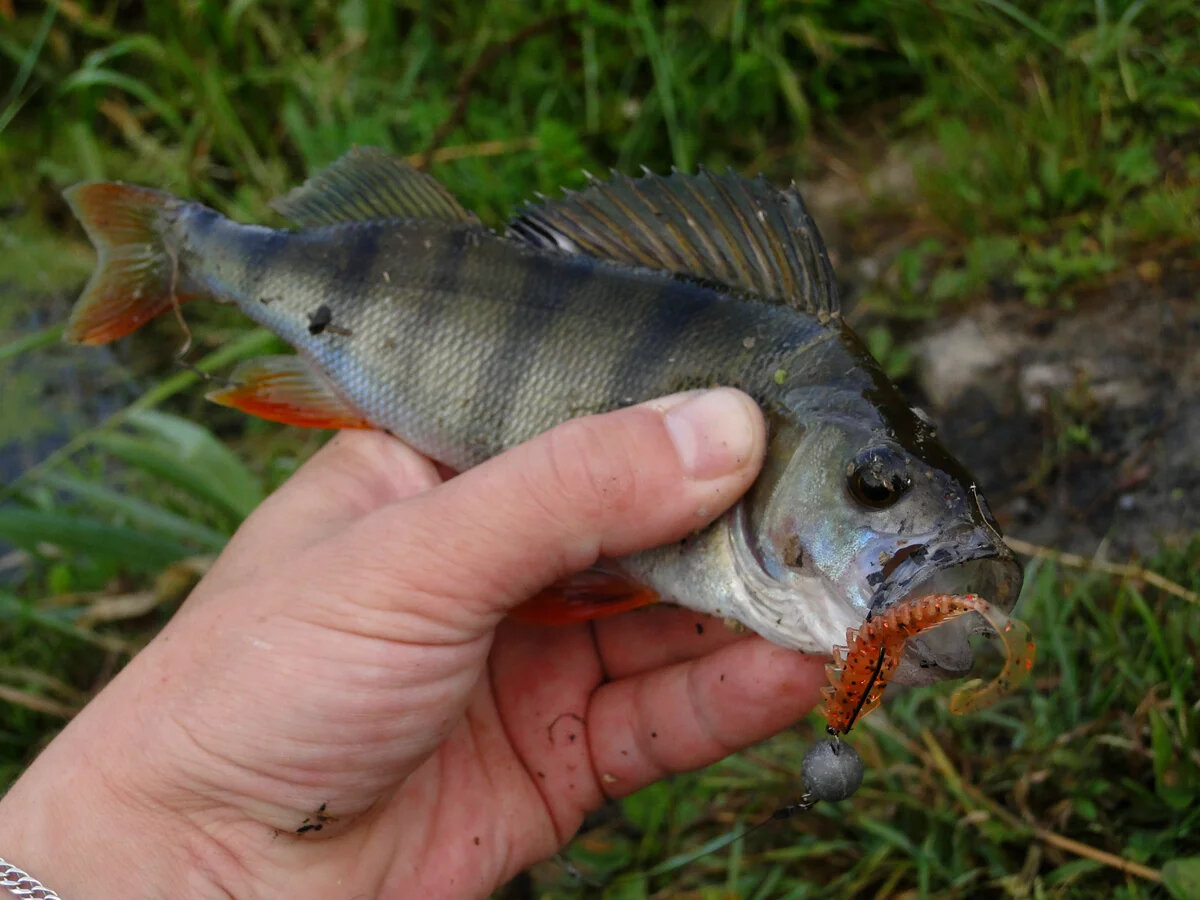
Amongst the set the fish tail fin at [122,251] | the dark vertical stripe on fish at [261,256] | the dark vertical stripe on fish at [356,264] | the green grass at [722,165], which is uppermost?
the fish tail fin at [122,251]

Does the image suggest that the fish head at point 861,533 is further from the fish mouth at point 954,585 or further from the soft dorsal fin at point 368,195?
the soft dorsal fin at point 368,195

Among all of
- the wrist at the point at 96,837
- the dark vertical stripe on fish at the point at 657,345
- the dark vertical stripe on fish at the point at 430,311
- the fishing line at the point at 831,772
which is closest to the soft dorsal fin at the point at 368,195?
the dark vertical stripe on fish at the point at 430,311

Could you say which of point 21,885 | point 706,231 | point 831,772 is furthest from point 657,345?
point 21,885

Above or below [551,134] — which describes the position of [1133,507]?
below

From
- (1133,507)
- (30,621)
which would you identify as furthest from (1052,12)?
(30,621)

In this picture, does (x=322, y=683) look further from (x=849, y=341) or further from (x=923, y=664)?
(x=849, y=341)

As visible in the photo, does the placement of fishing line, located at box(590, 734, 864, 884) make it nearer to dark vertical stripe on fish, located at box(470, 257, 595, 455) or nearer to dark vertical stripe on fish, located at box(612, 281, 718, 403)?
dark vertical stripe on fish, located at box(612, 281, 718, 403)
